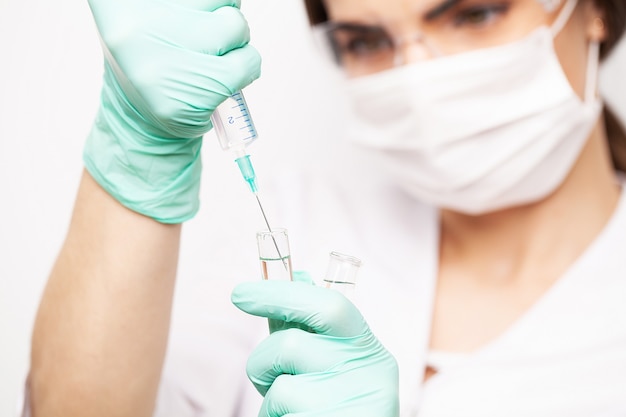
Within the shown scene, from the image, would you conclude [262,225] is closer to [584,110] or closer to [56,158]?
[56,158]

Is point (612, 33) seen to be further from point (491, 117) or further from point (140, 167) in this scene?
point (140, 167)

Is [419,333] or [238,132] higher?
[238,132]

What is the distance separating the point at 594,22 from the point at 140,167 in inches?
35.5

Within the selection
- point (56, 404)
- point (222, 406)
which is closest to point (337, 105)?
point (222, 406)

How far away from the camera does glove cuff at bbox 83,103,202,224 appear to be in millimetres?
826

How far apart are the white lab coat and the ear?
1.06 ft

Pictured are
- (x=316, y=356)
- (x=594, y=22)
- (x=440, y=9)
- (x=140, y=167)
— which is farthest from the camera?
(x=594, y=22)

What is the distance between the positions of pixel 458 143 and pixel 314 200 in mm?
375

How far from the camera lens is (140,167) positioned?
2.73ft

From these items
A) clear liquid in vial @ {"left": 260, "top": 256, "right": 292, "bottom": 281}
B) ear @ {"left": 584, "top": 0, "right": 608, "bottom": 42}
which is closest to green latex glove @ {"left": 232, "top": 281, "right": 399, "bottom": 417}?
clear liquid in vial @ {"left": 260, "top": 256, "right": 292, "bottom": 281}

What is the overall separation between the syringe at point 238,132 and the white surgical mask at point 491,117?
479mm

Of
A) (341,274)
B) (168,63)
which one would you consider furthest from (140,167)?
(341,274)

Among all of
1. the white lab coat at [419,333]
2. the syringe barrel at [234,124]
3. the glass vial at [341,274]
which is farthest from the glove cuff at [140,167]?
the white lab coat at [419,333]

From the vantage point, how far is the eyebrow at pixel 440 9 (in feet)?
3.59
